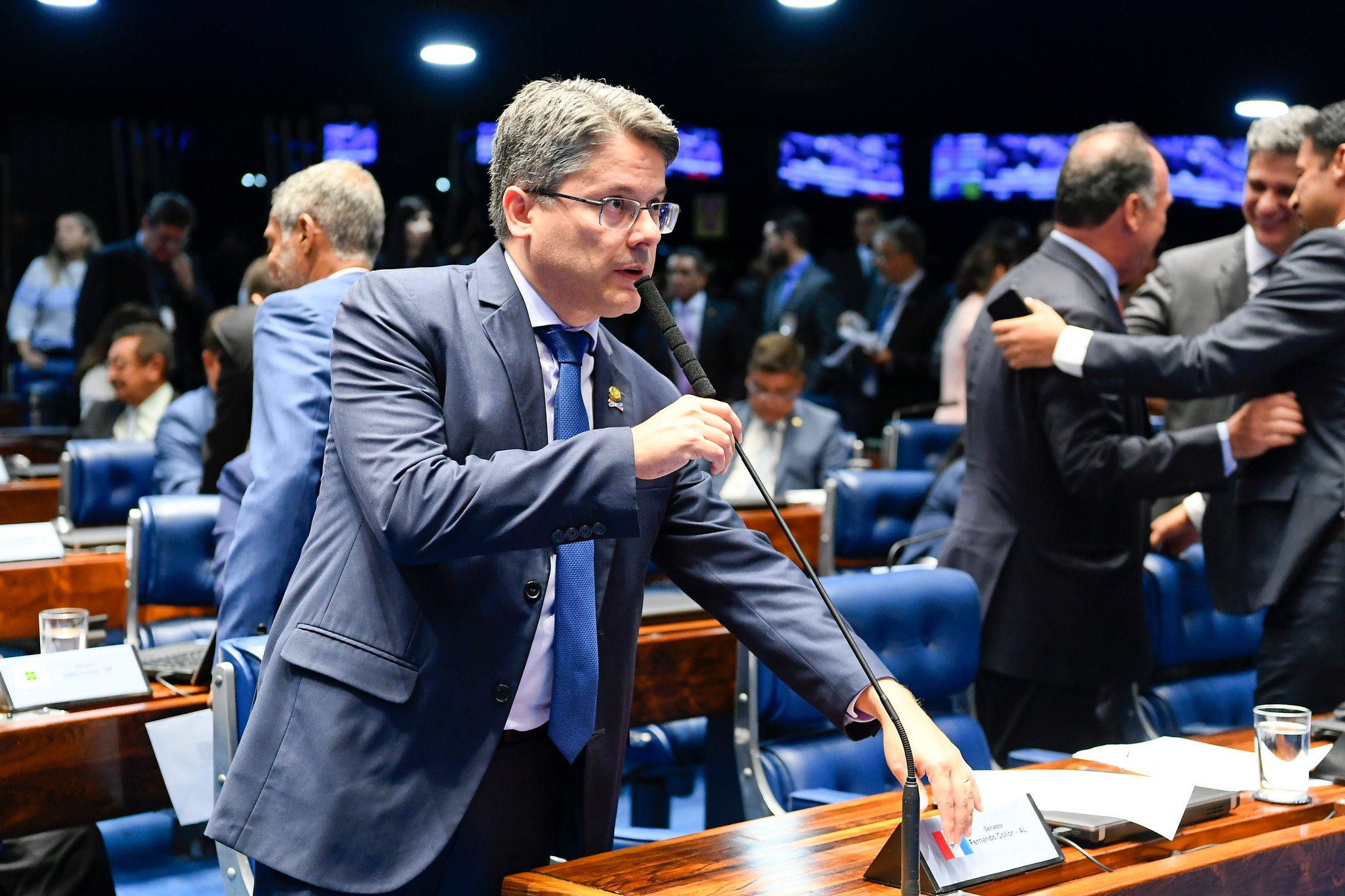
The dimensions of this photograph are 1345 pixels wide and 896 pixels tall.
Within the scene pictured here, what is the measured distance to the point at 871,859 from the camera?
5.06 ft

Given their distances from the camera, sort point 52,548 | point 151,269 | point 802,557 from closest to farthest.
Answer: point 802,557 < point 52,548 < point 151,269

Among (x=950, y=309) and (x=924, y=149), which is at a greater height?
Result: (x=924, y=149)

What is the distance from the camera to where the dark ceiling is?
25.4 feet

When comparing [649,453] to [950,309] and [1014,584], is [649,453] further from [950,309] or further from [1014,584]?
[950,309]

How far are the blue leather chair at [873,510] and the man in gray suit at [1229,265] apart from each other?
1037 millimetres

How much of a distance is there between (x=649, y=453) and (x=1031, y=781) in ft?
2.37

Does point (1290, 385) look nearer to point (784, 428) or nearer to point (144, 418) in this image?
point (784, 428)

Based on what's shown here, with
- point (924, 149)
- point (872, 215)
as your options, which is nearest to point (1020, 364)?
point (872, 215)

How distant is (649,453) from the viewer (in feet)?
4.44

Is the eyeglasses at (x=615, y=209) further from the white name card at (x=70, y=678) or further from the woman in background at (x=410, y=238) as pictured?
the woman in background at (x=410, y=238)

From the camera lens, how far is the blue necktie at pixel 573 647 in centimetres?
153

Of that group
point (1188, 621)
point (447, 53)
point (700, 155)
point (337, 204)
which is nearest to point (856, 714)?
point (337, 204)

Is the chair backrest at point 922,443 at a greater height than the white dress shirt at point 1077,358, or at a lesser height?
lesser

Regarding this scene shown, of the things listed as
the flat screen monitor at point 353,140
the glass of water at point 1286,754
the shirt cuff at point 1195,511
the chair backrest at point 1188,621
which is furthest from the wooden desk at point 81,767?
the flat screen monitor at point 353,140
